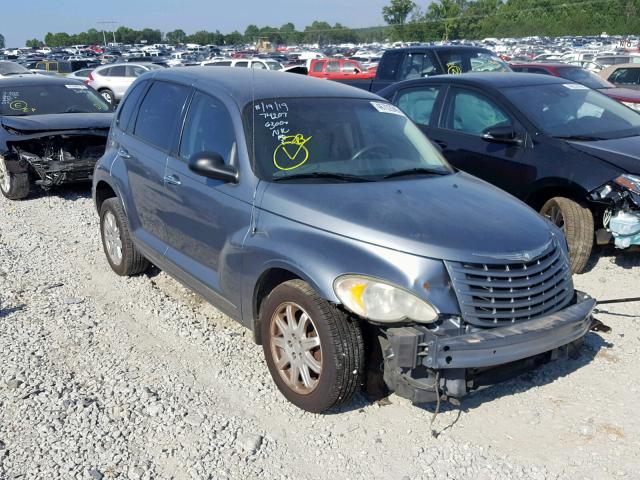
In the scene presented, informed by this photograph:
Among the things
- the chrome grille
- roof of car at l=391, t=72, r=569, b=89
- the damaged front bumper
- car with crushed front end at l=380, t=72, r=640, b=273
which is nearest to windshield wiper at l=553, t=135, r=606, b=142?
car with crushed front end at l=380, t=72, r=640, b=273

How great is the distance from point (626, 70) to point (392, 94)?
1148cm

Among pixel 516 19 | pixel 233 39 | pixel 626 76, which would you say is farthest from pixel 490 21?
pixel 626 76

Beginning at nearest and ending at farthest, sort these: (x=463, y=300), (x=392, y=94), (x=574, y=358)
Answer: (x=463, y=300) → (x=574, y=358) → (x=392, y=94)

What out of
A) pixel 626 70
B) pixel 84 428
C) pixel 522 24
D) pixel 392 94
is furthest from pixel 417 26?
pixel 84 428

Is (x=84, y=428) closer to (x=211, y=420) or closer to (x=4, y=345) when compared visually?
(x=211, y=420)

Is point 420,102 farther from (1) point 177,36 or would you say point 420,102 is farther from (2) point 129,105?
(1) point 177,36

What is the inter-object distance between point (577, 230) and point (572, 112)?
4.86 feet

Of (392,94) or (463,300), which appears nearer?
(463,300)

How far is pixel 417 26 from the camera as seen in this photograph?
3479 inches

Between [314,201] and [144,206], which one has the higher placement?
[314,201]

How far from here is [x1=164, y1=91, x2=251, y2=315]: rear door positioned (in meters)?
4.21

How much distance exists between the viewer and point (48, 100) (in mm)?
9992

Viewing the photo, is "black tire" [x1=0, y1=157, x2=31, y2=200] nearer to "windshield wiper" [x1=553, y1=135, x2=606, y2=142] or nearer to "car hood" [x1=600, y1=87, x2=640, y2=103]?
"windshield wiper" [x1=553, y1=135, x2=606, y2=142]

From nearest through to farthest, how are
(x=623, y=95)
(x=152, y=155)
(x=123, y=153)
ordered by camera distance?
(x=152, y=155) → (x=123, y=153) → (x=623, y=95)
